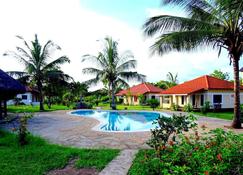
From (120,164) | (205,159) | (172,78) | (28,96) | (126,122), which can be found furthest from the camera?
(172,78)

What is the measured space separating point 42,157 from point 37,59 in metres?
19.4

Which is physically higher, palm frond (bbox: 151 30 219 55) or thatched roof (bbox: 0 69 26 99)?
palm frond (bbox: 151 30 219 55)

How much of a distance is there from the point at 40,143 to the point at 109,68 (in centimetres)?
1878

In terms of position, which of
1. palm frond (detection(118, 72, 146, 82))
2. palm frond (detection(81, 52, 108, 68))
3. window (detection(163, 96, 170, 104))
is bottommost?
window (detection(163, 96, 170, 104))

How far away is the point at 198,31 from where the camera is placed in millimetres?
10922

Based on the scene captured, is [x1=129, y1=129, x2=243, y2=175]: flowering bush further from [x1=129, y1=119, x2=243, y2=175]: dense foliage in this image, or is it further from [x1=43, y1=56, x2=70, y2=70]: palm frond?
[x1=43, y1=56, x2=70, y2=70]: palm frond

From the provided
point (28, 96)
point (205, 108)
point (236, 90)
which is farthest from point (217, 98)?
point (28, 96)

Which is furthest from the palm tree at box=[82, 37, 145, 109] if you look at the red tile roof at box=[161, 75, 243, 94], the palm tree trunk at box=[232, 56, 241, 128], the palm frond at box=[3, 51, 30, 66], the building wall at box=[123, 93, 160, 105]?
the palm tree trunk at box=[232, 56, 241, 128]

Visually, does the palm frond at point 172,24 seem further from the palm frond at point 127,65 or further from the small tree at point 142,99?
the small tree at point 142,99

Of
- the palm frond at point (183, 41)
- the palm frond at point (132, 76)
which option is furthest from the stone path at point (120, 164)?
the palm frond at point (132, 76)

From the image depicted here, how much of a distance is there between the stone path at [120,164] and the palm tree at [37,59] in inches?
754

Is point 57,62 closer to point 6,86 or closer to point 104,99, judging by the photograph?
point 6,86

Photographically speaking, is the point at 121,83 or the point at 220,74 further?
the point at 220,74

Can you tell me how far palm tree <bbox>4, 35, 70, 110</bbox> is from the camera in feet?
77.2
